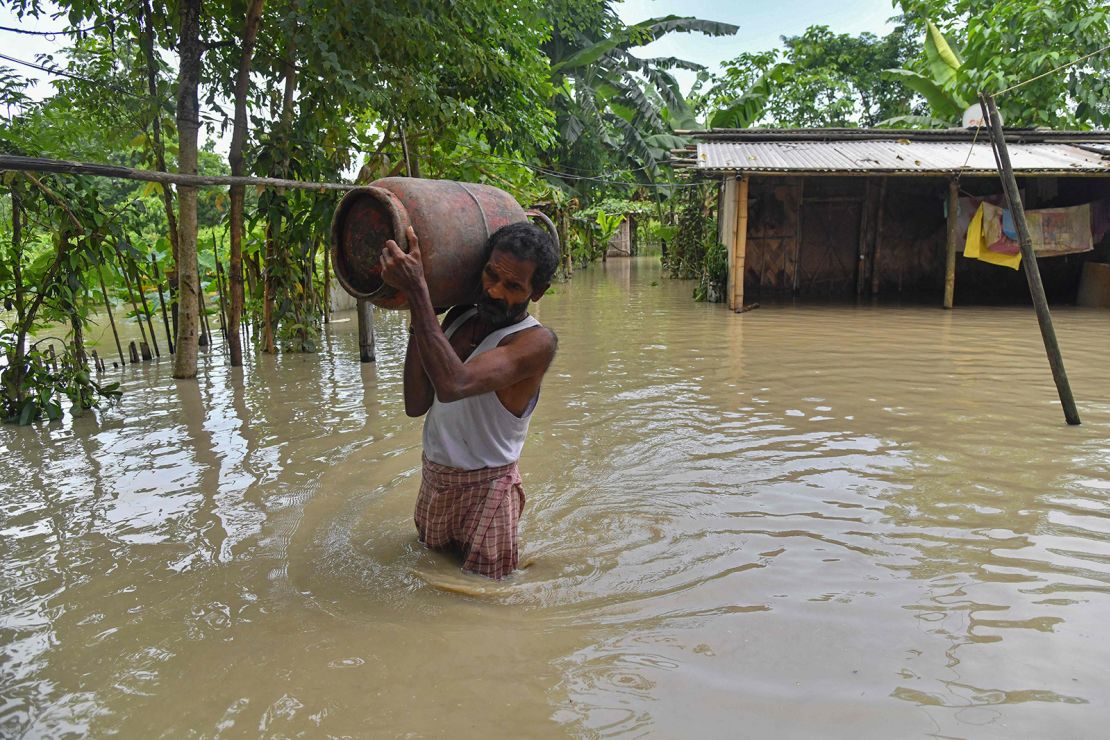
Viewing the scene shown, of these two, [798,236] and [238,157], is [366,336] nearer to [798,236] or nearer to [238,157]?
[238,157]

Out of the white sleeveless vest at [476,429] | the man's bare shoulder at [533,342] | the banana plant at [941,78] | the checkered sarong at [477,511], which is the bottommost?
the checkered sarong at [477,511]

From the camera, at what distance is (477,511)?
8.88 ft

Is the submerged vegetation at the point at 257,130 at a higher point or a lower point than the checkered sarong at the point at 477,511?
higher

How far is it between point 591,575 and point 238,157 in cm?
546

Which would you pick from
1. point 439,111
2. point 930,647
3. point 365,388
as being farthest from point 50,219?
point 930,647

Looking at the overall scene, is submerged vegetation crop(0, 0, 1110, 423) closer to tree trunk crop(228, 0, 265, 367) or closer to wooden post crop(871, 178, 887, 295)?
tree trunk crop(228, 0, 265, 367)

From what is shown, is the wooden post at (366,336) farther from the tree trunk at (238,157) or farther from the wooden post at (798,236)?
the wooden post at (798,236)

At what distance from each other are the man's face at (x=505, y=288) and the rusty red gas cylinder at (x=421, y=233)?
0.21ft

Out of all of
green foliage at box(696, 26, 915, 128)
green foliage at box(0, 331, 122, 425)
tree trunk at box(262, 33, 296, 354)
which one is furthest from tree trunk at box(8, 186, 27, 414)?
green foliage at box(696, 26, 915, 128)

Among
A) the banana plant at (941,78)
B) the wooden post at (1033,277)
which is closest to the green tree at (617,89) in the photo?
the banana plant at (941,78)

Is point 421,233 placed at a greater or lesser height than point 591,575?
greater

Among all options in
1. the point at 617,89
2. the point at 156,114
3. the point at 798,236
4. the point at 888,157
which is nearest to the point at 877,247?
the point at 798,236

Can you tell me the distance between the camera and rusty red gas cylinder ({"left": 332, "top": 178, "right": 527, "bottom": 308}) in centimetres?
232

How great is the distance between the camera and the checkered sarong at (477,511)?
2668mm
